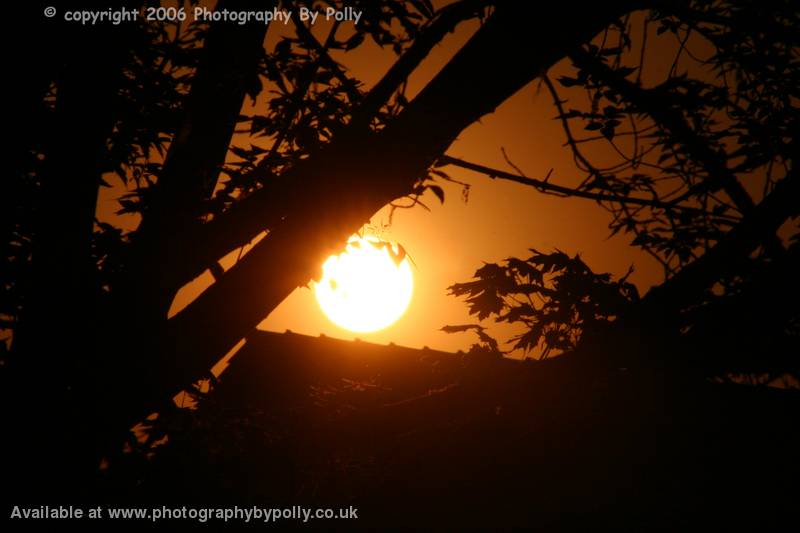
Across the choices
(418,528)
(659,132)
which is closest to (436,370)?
(659,132)

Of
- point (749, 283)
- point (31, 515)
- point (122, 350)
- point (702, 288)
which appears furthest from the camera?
point (749, 283)

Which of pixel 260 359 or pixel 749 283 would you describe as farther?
pixel 260 359

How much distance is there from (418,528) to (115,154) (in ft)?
18.0

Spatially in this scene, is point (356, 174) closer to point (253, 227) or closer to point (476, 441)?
point (253, 227)

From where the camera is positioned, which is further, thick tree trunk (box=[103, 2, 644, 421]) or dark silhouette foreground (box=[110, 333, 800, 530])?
dark silhouette foreground (box=[110, 333, 800, 530])

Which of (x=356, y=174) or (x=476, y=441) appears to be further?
(x=476, y=441)

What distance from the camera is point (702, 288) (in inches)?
77.5

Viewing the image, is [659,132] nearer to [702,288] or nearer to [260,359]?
[702,288]

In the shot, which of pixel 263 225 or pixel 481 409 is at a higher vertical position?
pixel 263 225

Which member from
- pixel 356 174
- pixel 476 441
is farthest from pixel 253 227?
pixel 476 441

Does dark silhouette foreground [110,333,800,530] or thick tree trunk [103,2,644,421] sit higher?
thick tree trunk [103,2,644,421]

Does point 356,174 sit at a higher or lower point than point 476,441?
higher

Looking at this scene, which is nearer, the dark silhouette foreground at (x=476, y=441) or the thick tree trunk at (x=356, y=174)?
the thick tree trunk at (x=356, y=174)

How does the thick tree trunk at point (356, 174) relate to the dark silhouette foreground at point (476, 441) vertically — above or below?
above
